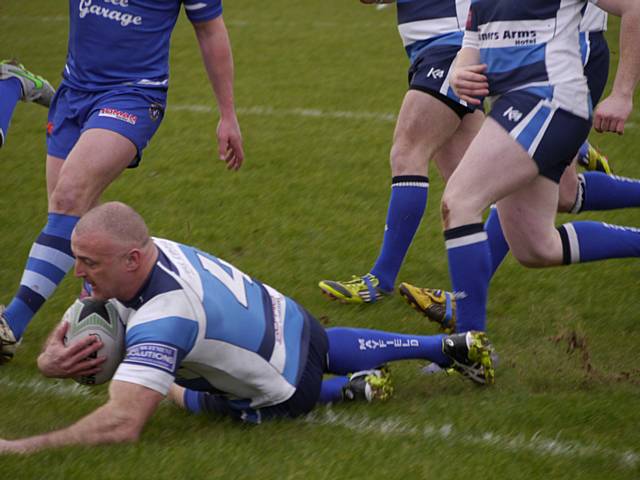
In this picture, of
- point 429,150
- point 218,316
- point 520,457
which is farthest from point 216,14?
point 520,457

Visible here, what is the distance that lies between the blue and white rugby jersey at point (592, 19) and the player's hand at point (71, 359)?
2.31 meters

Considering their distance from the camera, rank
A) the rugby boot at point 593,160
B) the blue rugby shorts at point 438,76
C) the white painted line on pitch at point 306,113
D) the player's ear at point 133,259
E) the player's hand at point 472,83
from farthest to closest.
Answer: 1. the white painted line on pitch at point 306,113
2. the rugby boot at point 593,160
3. the blue rugby shorts at point 438,76
4. the player's hand at point 472,83
5. the player's ear at point 133,259

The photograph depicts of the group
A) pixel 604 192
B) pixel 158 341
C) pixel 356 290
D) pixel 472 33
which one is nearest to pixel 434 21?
pixel 472 33

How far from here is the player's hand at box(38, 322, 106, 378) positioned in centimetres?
399

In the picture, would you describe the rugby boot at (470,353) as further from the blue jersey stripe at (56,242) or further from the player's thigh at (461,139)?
the blue jersey stripe at (56,242)

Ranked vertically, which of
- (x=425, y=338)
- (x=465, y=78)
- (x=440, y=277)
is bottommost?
(x=440, y=277)

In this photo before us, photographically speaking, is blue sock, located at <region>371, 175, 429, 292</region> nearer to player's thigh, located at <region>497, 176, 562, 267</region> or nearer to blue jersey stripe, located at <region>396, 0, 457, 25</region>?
blue jersey stripe, located at <region>396, 0, 457, 25</region>

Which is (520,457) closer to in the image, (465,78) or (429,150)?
(465,78)

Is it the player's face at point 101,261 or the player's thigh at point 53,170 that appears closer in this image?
the player's face at point 101,261

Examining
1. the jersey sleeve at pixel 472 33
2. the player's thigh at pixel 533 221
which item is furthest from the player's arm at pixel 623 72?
the jersey sleeve at pixel 472 33

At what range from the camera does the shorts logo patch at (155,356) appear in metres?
3.74

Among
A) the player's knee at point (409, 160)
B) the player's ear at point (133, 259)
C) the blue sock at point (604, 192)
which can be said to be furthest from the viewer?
the blue sock at point (604, 192)

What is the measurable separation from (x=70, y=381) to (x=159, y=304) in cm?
119

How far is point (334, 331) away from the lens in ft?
14.9
